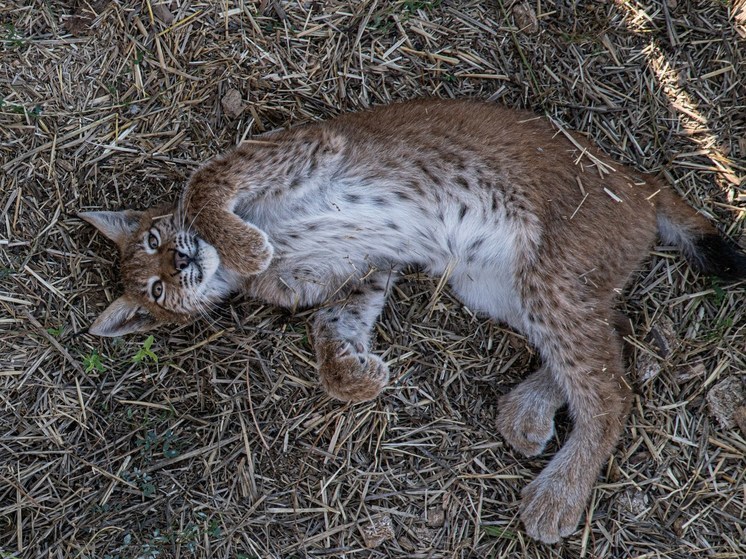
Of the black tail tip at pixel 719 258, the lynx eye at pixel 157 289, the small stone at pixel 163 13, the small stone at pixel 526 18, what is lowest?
the lynx eye at pixel 157 289

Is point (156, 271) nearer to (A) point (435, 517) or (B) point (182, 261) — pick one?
(B) point (182, 261)

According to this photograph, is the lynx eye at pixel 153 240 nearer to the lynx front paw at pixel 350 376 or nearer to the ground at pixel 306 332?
the ground at pixel 306 332

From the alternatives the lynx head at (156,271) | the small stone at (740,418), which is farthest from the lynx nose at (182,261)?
the small stone at (740,418)

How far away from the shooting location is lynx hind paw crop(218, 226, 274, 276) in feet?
12.6

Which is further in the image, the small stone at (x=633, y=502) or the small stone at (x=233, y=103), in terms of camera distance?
the small stone at (x=233, y=103)

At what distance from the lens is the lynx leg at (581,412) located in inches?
155

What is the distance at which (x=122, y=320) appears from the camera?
13.6 feet

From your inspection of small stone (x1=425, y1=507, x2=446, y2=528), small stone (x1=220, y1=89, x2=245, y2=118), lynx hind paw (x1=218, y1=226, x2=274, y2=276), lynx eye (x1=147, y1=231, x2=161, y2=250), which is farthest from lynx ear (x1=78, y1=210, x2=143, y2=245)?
small stone (x1=425, y1=507, x2=446, y2=528)

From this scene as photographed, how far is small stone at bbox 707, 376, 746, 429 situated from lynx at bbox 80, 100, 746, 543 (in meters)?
0.53

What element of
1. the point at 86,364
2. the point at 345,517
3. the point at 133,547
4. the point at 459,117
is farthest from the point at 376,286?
the point at 133,547

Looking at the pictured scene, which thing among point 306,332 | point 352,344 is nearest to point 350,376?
point 352,344

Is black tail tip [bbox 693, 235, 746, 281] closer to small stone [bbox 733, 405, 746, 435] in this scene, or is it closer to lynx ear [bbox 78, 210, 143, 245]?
small stone [bbox 733, 405, 746, 435]

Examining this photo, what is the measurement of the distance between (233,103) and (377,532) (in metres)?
2.73

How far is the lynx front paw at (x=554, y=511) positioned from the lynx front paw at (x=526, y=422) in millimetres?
230
